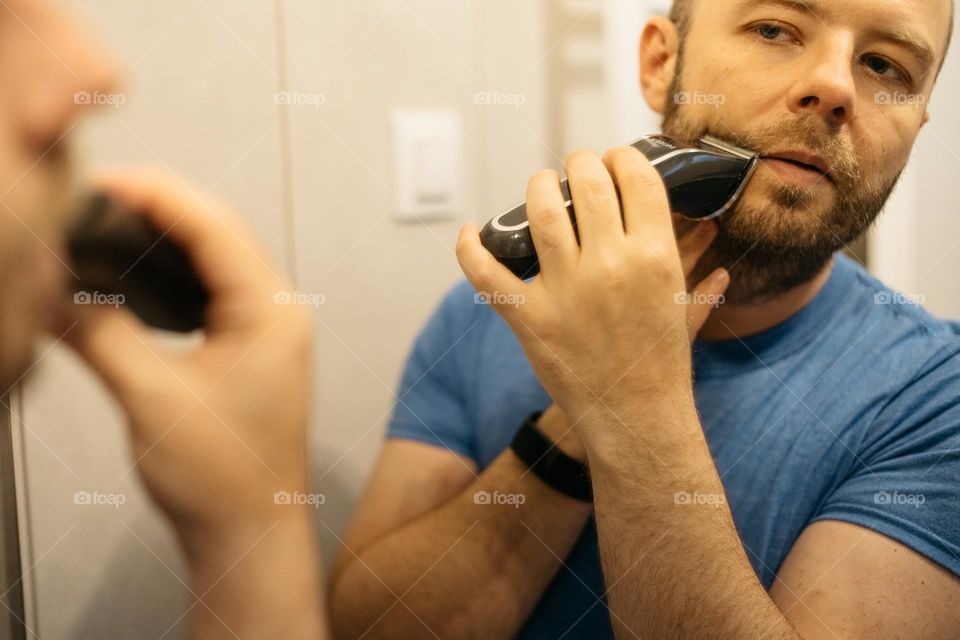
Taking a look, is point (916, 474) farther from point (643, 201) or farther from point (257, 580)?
point (257, 580)

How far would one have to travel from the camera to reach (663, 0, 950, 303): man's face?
1.91 feet

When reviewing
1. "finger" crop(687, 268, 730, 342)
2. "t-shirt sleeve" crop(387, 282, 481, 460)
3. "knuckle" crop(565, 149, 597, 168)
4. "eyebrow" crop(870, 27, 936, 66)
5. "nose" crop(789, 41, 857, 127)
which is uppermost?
"eyebrow" crop(870, 27, 936, 66)

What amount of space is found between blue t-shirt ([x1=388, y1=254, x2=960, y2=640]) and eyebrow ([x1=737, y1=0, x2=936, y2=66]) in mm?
211

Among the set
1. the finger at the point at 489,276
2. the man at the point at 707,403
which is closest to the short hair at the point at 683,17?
the man at the point at 707,403

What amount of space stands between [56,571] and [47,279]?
0.26m

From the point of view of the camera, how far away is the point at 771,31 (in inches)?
24.2

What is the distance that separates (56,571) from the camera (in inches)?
18.4

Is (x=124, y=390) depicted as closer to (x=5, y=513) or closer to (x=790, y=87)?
(x=5, y=513)

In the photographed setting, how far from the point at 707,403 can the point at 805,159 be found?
23 centimetres

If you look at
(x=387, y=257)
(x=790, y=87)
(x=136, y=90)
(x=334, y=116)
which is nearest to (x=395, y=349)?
(x=387, y=257)

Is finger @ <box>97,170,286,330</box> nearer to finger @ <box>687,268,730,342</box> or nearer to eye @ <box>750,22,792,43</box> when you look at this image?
finger @ <box>687,268,730,342</box>

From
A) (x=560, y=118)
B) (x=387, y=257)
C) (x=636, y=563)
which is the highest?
(x=560, y=118)

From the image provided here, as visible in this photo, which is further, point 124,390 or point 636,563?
point 636,563

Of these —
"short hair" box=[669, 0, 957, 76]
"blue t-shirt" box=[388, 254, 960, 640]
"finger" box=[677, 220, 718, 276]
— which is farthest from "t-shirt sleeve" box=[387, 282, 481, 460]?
"short hair" box=[669, 0, 957, 76]
